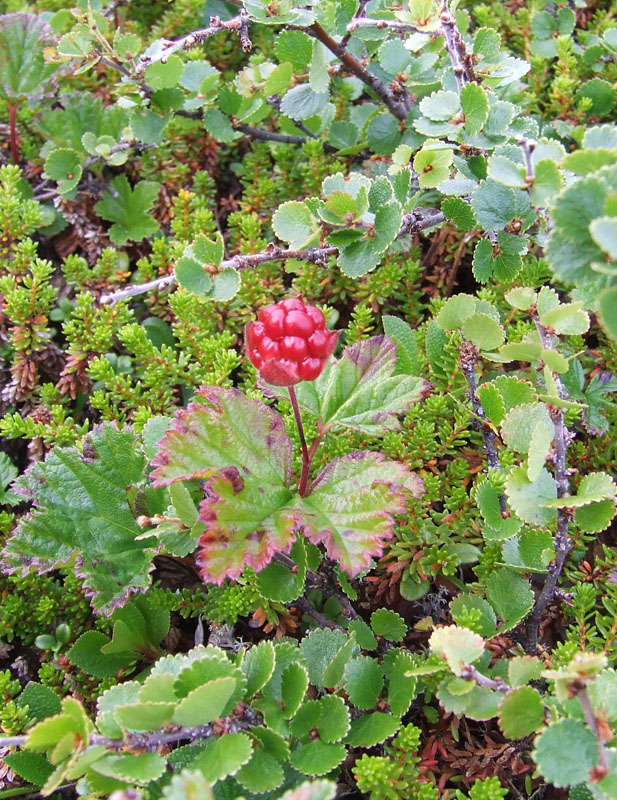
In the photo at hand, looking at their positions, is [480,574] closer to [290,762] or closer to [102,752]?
[290,762]

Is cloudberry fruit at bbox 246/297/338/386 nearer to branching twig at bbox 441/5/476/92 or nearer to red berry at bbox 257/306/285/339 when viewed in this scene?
red berry at bbox 257/306/285/339

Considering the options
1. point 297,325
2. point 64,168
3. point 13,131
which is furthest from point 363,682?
point 13,131

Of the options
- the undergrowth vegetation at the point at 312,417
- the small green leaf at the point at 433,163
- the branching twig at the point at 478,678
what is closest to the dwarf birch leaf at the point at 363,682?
the undergrowth vegetation at the point at 312,417

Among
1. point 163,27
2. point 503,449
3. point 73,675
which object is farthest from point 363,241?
point 163,27

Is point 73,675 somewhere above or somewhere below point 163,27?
below

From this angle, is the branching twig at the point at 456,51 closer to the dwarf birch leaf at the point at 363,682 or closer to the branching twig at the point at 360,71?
the branching twig at the point at 360,71

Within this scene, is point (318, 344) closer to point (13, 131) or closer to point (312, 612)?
point (312, 612)
